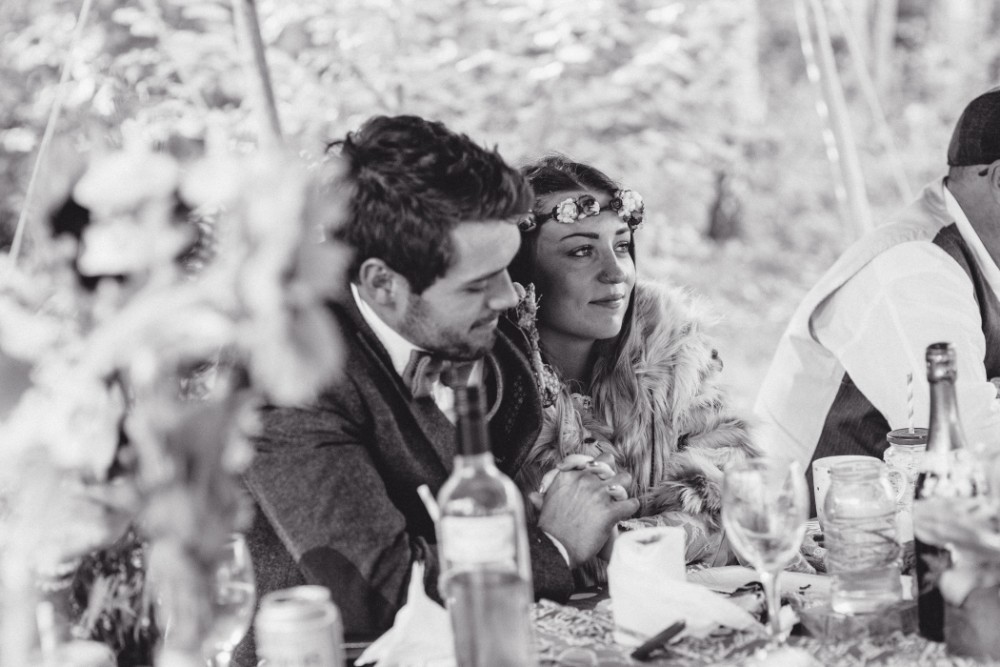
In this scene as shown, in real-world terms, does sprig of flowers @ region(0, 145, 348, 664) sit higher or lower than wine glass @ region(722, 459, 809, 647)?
higher

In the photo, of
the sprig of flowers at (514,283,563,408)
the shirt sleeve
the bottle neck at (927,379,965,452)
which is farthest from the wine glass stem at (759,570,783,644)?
the shirt sleeve

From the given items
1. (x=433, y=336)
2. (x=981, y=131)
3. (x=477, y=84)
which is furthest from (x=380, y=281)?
(x=477, y=84)

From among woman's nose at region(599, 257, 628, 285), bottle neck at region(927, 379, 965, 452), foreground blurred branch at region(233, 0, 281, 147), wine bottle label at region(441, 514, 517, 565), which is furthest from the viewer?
woman's nose at region(599, 257, 628, 285)

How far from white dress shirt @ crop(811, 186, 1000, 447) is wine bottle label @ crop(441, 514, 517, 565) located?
175cm

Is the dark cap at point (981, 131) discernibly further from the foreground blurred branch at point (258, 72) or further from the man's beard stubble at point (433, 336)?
the foreground blurred branch at point (258, 72)

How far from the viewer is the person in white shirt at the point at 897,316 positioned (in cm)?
302

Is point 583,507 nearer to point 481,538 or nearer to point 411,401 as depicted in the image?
point 411,401

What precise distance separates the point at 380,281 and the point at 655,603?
82cm

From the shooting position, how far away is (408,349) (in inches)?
87.1

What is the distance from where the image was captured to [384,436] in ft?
7.09

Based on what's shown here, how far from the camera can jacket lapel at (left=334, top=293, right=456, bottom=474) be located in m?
2.20

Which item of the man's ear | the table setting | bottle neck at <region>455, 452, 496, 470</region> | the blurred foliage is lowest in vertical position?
the table setting

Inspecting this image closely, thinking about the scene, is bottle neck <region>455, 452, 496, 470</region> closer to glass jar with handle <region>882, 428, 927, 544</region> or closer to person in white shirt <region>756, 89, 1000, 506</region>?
glass jar with handle <region>882, 428, 927, 544</region>

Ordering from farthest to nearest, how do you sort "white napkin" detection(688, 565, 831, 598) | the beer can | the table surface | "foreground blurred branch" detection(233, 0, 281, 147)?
"foreground blurred branch" detection(233, 0, 281, 147) < "white napkin" detection(688, 565, 831, 598) < the table surface < the beer can
